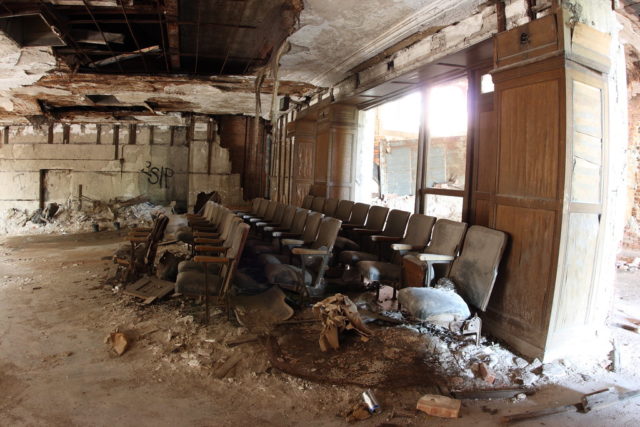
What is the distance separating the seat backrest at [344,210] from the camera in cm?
512

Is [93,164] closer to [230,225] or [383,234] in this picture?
[230,225]

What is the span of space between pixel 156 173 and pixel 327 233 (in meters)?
8.18

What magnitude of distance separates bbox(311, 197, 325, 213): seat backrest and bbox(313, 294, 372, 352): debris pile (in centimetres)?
321

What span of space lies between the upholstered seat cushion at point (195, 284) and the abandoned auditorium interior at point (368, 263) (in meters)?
0.01

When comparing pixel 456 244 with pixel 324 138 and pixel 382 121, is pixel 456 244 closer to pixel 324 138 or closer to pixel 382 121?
pixel 324 138

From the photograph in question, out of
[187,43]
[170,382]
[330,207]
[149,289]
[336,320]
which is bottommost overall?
[170,382]

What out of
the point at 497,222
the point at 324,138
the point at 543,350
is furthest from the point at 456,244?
the point at 324,138

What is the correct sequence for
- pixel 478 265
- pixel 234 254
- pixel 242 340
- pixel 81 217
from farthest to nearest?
pixel 81 217 < pixel 234 254 < pixel 478 265 < pixel 242 340

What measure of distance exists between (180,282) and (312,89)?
4.49 metres

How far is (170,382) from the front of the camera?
7.55ft

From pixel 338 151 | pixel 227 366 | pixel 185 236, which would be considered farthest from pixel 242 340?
pixel 338 151

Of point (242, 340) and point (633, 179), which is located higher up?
point (633, 179)

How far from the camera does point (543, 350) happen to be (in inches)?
101

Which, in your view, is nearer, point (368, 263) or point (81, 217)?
point (368, 263)
